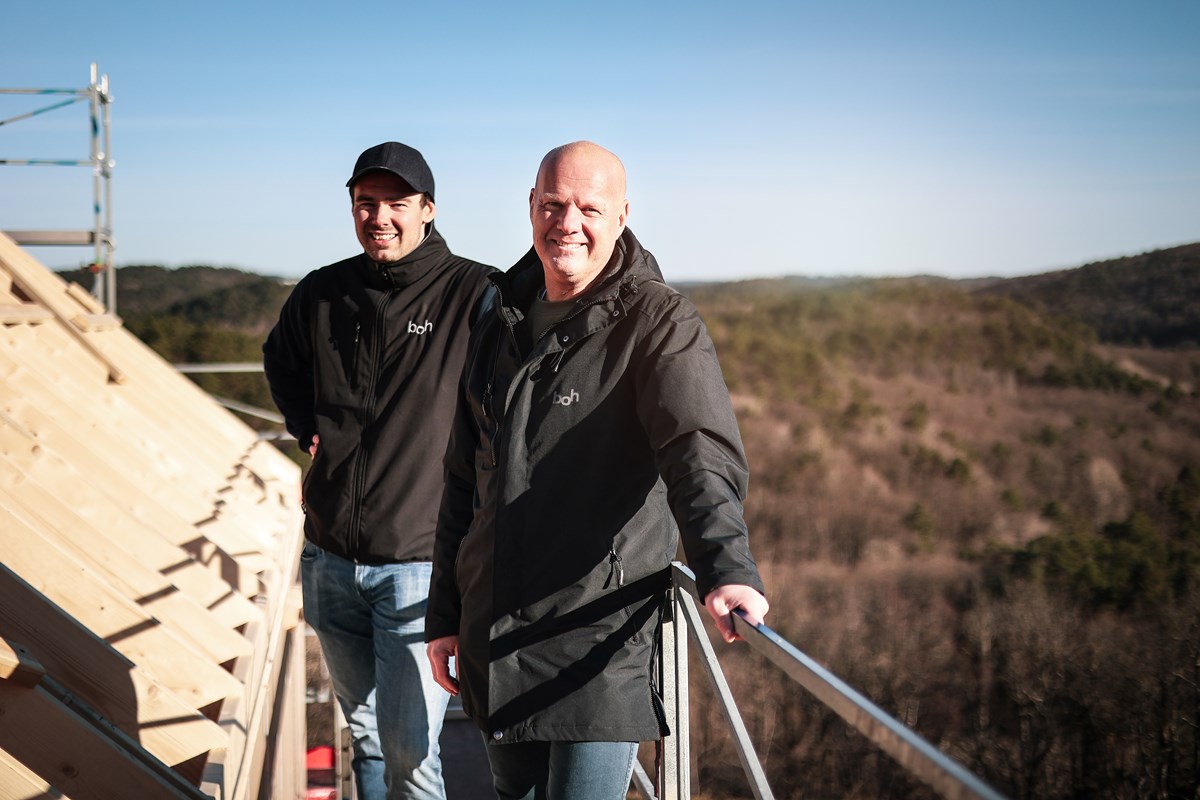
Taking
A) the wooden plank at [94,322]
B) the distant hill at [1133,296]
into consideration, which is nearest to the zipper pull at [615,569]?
the wooden plank at [94,322]

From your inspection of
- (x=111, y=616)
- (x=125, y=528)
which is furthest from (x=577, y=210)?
(x=125, y=528)

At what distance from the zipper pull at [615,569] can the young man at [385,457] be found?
0.99 m

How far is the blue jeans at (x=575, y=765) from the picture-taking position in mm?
1869

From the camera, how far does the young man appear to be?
8.93 feet

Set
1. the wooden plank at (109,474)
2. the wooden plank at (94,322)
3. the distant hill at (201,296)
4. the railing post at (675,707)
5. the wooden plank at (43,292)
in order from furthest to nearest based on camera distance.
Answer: the distant hill at (201,296) → the wooden plank at (94,322) → the wooden plank at (43,292) → the wooden plank at (109,474) → the railing post at (675,707)

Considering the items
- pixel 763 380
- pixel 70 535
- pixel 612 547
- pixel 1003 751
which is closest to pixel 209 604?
pixel 70 535

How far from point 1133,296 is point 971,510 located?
71.7ft

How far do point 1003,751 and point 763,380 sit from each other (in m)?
40.7

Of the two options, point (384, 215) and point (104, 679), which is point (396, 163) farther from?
point (104, 679)

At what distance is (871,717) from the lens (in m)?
1.32

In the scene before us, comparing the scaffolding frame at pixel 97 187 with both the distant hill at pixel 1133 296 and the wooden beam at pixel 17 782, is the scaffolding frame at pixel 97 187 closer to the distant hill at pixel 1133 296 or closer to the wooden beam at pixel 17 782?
the wooden beam at pixel 17 782

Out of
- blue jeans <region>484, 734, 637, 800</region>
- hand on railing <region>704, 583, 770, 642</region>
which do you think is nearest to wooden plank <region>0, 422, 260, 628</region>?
blue jeans <region>484, 734, 637, 800</region>

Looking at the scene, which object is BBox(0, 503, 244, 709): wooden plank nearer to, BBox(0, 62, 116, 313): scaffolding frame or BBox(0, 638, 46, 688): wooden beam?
BBox(0, 638, 46, 688): wooden beam

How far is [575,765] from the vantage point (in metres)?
1.87
